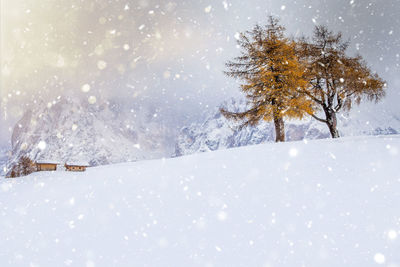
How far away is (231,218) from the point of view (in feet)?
19.5

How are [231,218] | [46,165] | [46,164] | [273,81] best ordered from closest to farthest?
[231,218] → [273,81] → [46,164] → [46,165]

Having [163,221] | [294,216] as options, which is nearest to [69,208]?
[163,221]

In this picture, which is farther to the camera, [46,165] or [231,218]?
[46,165]

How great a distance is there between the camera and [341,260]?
4242 mm

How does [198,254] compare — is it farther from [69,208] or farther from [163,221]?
[69,208]

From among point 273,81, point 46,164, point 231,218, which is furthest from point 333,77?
point 46,164

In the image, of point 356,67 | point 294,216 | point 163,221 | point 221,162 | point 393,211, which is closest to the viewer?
point 393,211

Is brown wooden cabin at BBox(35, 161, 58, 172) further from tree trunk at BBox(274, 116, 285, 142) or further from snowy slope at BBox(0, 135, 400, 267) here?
tree trunk at BBox(274, 116, 285, 142)

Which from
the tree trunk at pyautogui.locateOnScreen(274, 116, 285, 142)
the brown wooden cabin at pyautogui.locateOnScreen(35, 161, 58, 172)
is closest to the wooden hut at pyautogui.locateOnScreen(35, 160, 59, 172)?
the brown wooden cabin at pyautogui.locateOnScreen(35, 161, 58, 172)

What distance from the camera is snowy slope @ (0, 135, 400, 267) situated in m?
4.63

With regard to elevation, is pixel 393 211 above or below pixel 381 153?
below

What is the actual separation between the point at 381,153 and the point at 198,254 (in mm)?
8043

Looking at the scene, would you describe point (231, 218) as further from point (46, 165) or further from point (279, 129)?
point (46, 165)

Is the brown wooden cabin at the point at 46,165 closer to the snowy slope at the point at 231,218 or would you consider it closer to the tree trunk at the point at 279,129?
the snowy slope at the point at 231,218
